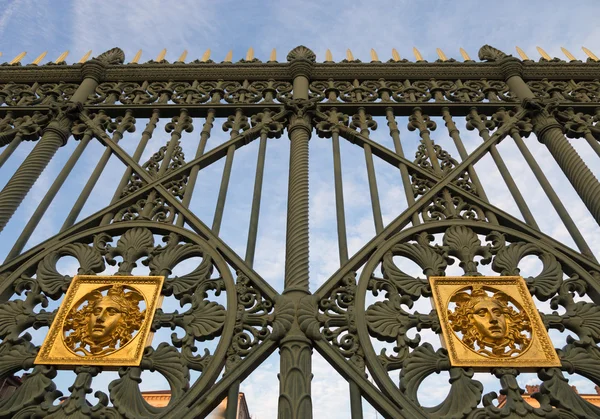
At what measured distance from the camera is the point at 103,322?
4.27 metres

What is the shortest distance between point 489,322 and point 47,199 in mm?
4992

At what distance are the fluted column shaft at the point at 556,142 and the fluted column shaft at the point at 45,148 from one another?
251 inches

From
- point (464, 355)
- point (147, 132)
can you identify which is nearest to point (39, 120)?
point (147, 132)

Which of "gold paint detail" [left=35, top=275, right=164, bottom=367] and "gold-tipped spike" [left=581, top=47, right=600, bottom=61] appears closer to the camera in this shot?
"gold paint detail" [left=35, top=275, right=164, bottom=367]

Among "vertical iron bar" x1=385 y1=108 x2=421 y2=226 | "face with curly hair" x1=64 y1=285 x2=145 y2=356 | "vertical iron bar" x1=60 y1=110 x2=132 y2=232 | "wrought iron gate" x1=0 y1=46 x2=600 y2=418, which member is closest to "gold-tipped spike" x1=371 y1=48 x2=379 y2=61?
"wrought iron gate" x1=0 y1=46 x2=600 y2=418

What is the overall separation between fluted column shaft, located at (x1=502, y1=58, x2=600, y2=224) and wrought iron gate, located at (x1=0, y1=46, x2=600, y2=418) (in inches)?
0.9

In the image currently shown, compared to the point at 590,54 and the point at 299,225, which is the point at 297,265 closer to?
the point at 299,225

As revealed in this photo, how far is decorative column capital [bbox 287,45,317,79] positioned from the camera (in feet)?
24.0

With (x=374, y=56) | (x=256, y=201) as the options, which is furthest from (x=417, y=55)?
(x=256, y=201)

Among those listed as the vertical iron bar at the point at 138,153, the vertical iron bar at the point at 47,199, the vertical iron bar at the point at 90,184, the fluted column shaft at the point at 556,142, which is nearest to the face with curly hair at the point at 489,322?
the fluted column shaft at the point at 556,142

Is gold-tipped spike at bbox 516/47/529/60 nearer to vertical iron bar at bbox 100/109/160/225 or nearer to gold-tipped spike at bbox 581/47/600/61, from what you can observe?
gold-tipped spike at bbox 581/47/600/61

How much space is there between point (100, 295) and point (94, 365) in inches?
29.5

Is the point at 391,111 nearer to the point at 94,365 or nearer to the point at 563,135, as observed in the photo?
the point at 563,135

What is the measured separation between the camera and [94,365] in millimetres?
4016
